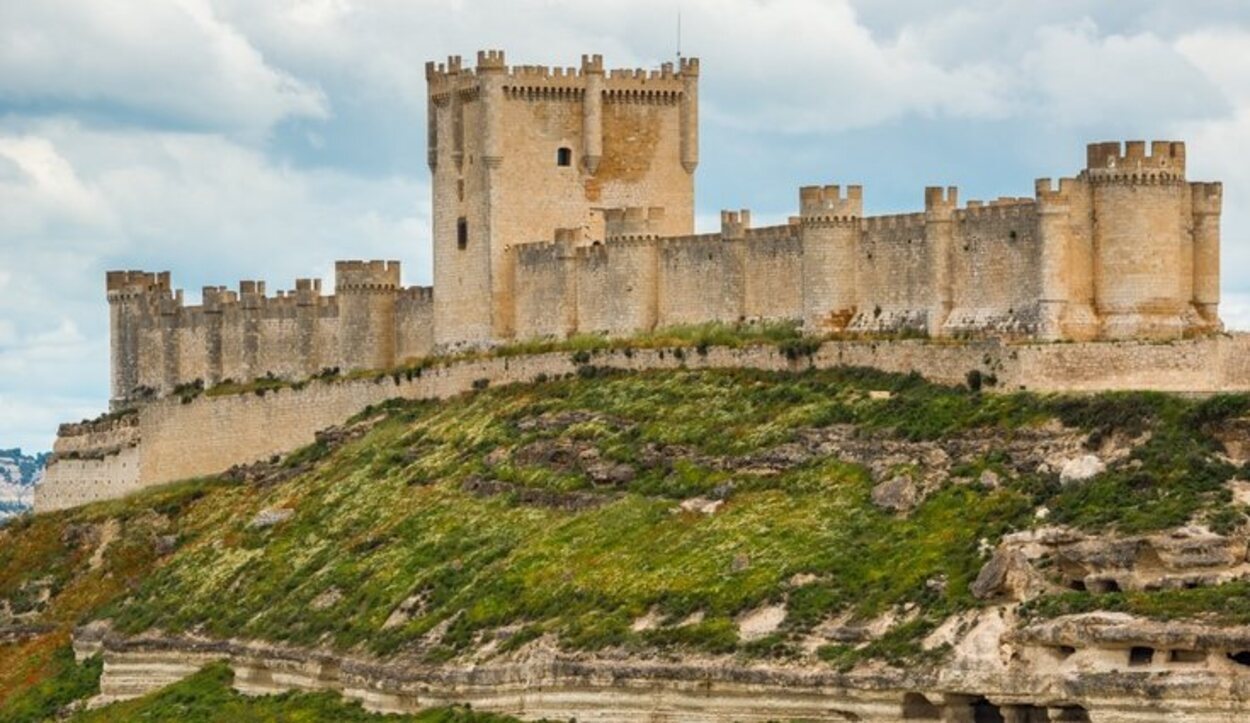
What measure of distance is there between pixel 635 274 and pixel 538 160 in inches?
234

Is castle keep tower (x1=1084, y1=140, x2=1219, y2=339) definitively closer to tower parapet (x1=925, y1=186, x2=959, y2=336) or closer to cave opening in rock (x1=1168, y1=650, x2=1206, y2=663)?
tower parapet (x1=925, y1=186, x2=959, y2=336)

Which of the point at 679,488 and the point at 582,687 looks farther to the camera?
the point at 679,488

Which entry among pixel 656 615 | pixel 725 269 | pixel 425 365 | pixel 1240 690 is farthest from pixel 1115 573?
pixel 425 365

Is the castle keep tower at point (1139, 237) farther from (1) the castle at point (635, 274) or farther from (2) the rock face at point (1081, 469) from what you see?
(2) the rock face at point (1081, 469)

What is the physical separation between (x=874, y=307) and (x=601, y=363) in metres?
8.91

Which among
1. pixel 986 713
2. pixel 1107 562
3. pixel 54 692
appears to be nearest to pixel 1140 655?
pixel 1107 562

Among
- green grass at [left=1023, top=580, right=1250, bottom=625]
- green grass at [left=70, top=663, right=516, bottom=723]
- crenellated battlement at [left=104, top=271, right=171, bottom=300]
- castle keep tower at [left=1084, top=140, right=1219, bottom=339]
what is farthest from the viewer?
crenellated battlement at [left=104, top=271, right=171, bottom=300]

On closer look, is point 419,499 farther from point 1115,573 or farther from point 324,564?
point 1115,573

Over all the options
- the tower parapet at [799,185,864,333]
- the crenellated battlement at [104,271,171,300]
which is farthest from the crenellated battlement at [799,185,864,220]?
the crenellated battlement at [104,271,171,300]

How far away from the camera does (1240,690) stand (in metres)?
64.9

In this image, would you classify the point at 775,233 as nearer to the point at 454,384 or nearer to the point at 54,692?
the point at 454,384

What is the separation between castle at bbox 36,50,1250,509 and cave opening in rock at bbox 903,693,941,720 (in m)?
12.5

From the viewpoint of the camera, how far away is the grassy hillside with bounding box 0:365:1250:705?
2849 inches

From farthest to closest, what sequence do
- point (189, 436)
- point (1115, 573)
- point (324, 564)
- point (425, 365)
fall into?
point (189, 436), point (425, 365), point (324, 564), point (1115, 573)
